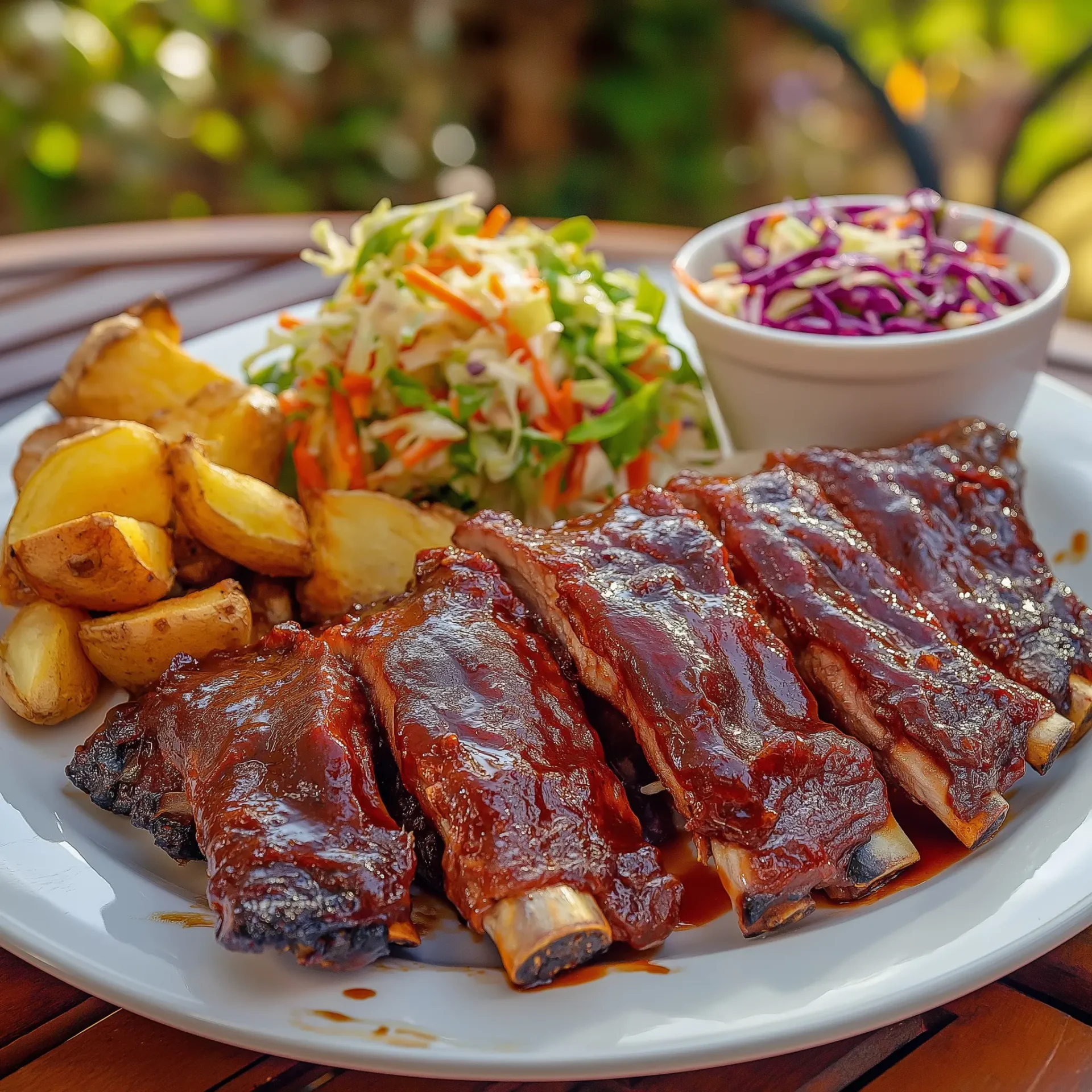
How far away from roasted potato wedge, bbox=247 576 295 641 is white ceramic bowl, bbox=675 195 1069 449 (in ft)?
4.36

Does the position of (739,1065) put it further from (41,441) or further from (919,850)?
(41,441)

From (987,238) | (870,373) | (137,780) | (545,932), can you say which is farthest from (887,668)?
(987,238)

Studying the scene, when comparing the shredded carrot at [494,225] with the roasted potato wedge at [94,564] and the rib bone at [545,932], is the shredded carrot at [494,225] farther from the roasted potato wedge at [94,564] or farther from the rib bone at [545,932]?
the rib bone at [545,932]

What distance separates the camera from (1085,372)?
3553 millimetres

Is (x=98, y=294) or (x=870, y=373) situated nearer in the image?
(x=870, y=373)

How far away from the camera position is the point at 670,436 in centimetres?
337

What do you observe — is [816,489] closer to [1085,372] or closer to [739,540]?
[739,540]

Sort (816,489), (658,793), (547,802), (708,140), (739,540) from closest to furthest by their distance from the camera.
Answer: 1. (547,802)
2. (658,793)
3. (739,540)
4. (816,489)
5. (708,140)

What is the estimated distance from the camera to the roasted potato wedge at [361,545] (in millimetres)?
2605

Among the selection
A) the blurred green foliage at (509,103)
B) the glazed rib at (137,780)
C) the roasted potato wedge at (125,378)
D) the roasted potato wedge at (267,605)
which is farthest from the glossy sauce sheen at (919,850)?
the blurred green foliage at (509,103)

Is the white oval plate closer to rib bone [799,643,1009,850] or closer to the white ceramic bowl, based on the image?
rib bone [799,643,1009,850]

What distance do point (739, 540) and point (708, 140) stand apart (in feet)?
18.6

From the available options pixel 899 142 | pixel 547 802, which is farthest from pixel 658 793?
pixel 899 142

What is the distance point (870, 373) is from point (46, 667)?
6.60 ft
